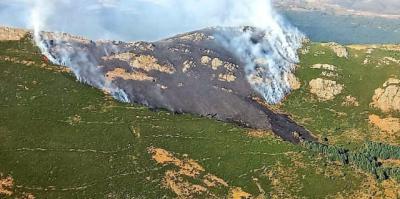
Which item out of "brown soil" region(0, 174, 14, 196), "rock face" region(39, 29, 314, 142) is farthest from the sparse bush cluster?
"brown soil" region(0, 174, 14, 196)

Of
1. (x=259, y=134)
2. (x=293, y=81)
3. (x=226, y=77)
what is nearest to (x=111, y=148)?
(x=259, y=134)

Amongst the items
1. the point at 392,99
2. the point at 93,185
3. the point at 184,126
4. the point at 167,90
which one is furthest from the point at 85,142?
the point at 392,99

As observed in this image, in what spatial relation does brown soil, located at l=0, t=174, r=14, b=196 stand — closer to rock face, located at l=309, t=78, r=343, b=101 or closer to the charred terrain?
the charred terrain

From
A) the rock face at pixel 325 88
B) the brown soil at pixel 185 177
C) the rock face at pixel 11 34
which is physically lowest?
the brown soil at pixel 185 177

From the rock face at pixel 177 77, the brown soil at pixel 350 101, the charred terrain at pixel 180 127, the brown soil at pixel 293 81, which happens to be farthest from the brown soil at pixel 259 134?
the brown soil at pixel 293 81

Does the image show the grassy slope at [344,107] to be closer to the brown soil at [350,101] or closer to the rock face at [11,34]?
the brown soil at [350,101]

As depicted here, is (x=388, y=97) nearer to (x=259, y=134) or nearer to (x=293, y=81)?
(x=293, y=81)
